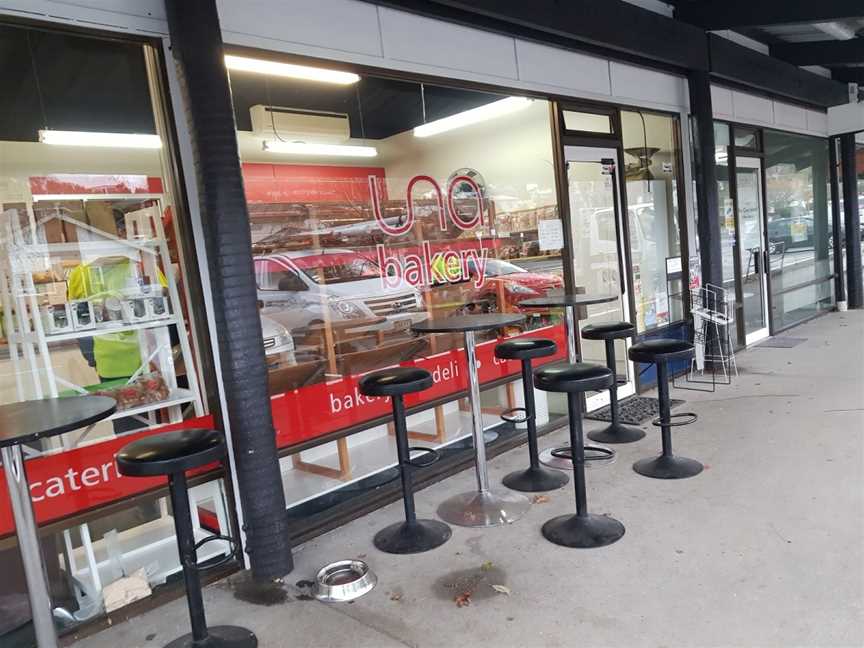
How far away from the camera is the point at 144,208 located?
2832mm

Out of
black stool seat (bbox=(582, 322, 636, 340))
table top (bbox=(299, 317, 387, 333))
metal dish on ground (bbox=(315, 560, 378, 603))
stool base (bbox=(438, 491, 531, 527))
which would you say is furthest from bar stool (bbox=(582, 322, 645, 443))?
metal dish on ground (bbox=(315, 560, 378, 603))

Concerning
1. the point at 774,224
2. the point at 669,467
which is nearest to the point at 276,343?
the point at 669,467

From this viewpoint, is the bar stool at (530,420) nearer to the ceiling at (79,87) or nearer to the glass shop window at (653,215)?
the ceiling at (79,87)

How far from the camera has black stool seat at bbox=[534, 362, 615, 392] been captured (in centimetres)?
273

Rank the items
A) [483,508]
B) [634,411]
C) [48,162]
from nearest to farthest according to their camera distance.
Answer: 1. [48,162]
2. [483,508]
3. [634,411]

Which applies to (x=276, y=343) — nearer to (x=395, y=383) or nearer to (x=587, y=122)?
(x=395, y=383)

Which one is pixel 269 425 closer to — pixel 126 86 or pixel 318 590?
pixel 318 590

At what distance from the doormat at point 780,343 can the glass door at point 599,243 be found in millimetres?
2528

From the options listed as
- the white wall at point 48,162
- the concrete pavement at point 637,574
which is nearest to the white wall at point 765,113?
the concrete pavement at point 637,574

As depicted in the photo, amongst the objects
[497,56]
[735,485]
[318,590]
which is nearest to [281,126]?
[497,56]

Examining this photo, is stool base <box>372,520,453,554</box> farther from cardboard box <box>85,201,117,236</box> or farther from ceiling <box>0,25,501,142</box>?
ceiling <box>0,25,501,142</box>

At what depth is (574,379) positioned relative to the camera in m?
2.74

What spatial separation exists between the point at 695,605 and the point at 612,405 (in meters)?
2.08

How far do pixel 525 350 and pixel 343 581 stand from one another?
1.53 m
